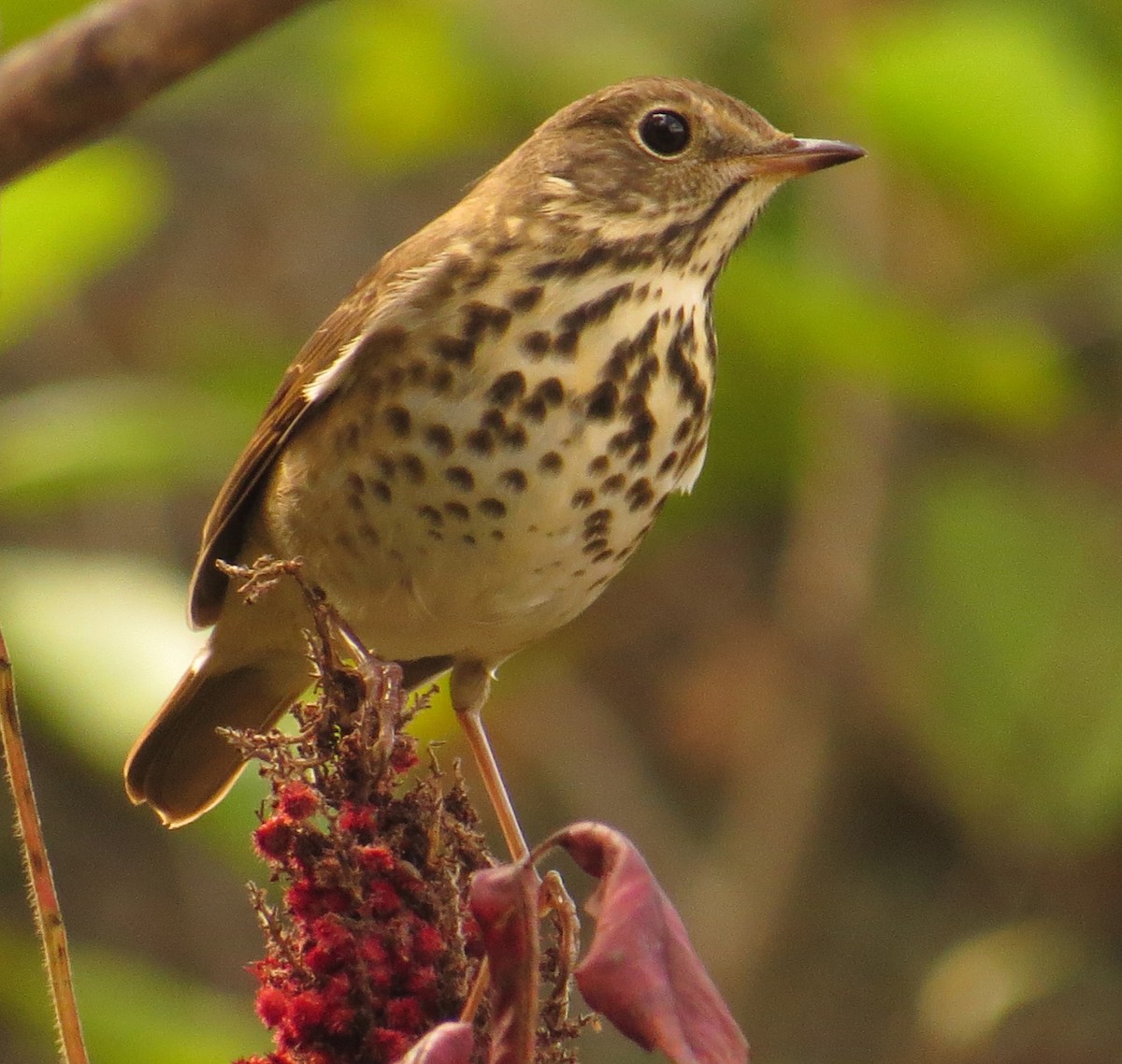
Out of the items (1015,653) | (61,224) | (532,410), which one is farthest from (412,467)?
(1015,653)

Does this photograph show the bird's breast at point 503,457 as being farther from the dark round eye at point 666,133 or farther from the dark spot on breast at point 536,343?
the dark round eye at point 666,133

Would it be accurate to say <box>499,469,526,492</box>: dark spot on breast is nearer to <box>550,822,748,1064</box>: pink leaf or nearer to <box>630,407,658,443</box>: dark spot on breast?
<box>630,407,658,443</box>: dark spot on breast

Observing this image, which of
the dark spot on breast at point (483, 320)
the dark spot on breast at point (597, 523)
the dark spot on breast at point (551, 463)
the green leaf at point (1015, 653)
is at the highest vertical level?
the dark spot on breast at point (483, 320)

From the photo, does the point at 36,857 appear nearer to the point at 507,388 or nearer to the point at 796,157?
the point at 507,388

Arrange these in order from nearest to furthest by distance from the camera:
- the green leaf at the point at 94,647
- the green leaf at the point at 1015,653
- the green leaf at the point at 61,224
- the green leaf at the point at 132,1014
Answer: the green leaf at the point at 132,1014, the green leaf at the point at 94,647, the green leaf at the point at 61,224, the green leaf at the point at 1015,653

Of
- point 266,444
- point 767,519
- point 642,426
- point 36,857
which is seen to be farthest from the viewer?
point 767,519

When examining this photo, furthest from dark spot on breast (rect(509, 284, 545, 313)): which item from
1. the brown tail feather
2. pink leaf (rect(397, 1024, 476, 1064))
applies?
pink leaf (rect(397, 1024, 476, 1064))

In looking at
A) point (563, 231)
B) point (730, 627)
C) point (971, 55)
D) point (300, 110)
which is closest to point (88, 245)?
point (563, 231)

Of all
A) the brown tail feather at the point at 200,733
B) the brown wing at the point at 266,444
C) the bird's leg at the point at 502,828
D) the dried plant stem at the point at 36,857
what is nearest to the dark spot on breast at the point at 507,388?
the brown wing at the point at 266,444
